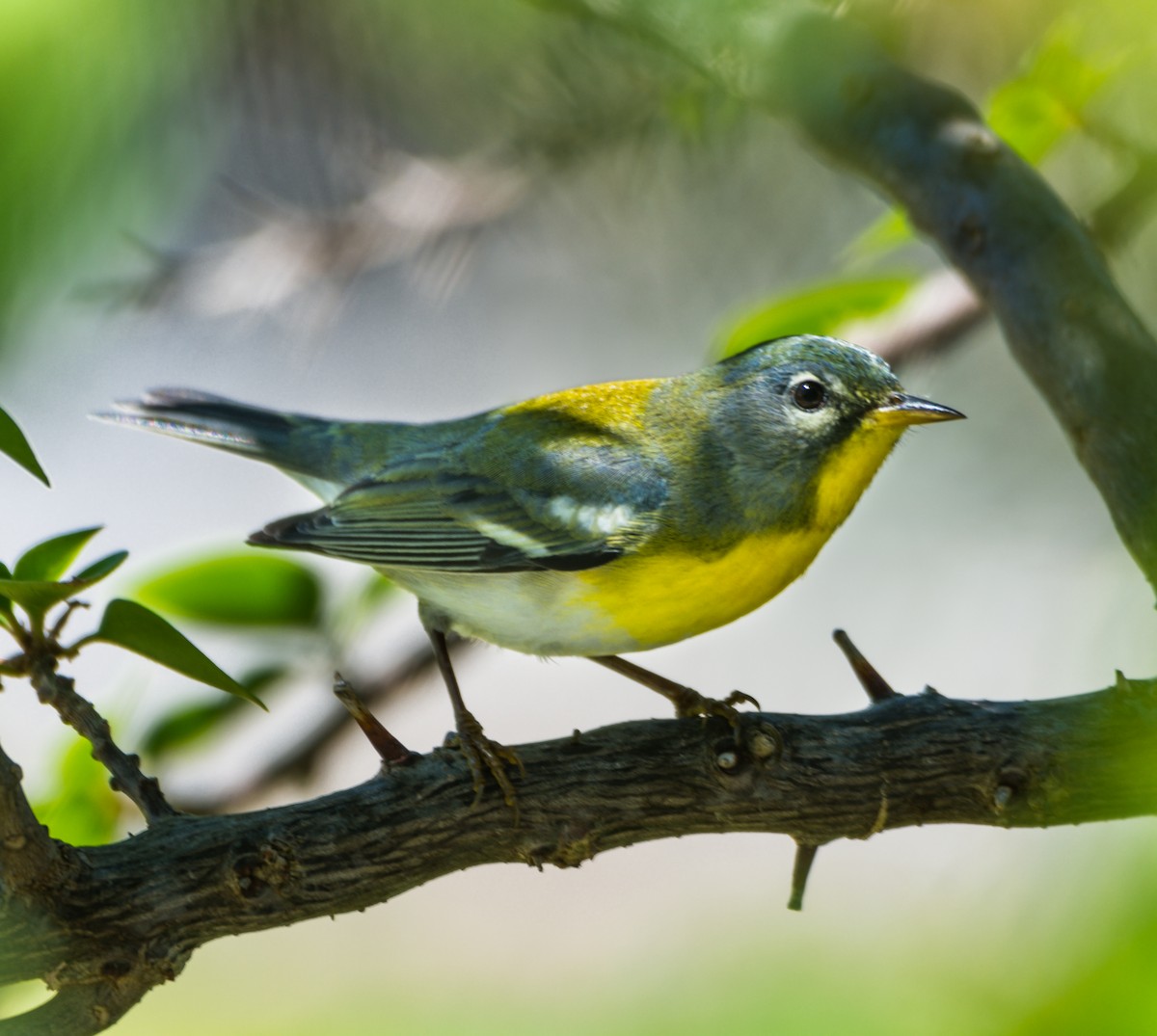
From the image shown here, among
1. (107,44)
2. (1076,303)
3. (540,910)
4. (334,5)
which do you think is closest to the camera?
(107,44)

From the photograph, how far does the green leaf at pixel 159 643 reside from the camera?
129cm

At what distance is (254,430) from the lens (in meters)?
3.36

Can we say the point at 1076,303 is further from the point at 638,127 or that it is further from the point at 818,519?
the point at 638,127

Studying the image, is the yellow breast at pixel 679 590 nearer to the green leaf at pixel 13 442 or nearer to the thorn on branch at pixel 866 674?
the thorn on branch at pixel 866 674

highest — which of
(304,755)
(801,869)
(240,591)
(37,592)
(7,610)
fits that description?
(240,591)

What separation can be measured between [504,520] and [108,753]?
4.13 feet

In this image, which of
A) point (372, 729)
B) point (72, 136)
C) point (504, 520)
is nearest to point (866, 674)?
point (372, 729)

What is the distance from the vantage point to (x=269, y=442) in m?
3.37

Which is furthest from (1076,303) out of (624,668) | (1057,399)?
(624,668)

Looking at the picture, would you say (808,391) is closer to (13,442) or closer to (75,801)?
(75,801)

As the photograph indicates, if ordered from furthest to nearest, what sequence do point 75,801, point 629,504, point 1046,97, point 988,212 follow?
point 629,504 < point 988,212 < point 1046,97 < point 75,801

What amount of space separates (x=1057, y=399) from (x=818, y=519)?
64cm

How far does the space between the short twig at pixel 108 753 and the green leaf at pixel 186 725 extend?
687 mm

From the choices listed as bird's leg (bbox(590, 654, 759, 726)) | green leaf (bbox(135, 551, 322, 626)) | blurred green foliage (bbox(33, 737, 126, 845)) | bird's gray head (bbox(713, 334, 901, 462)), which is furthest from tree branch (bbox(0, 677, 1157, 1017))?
bird's gray head (bbox(713, 334, 901, 462))
